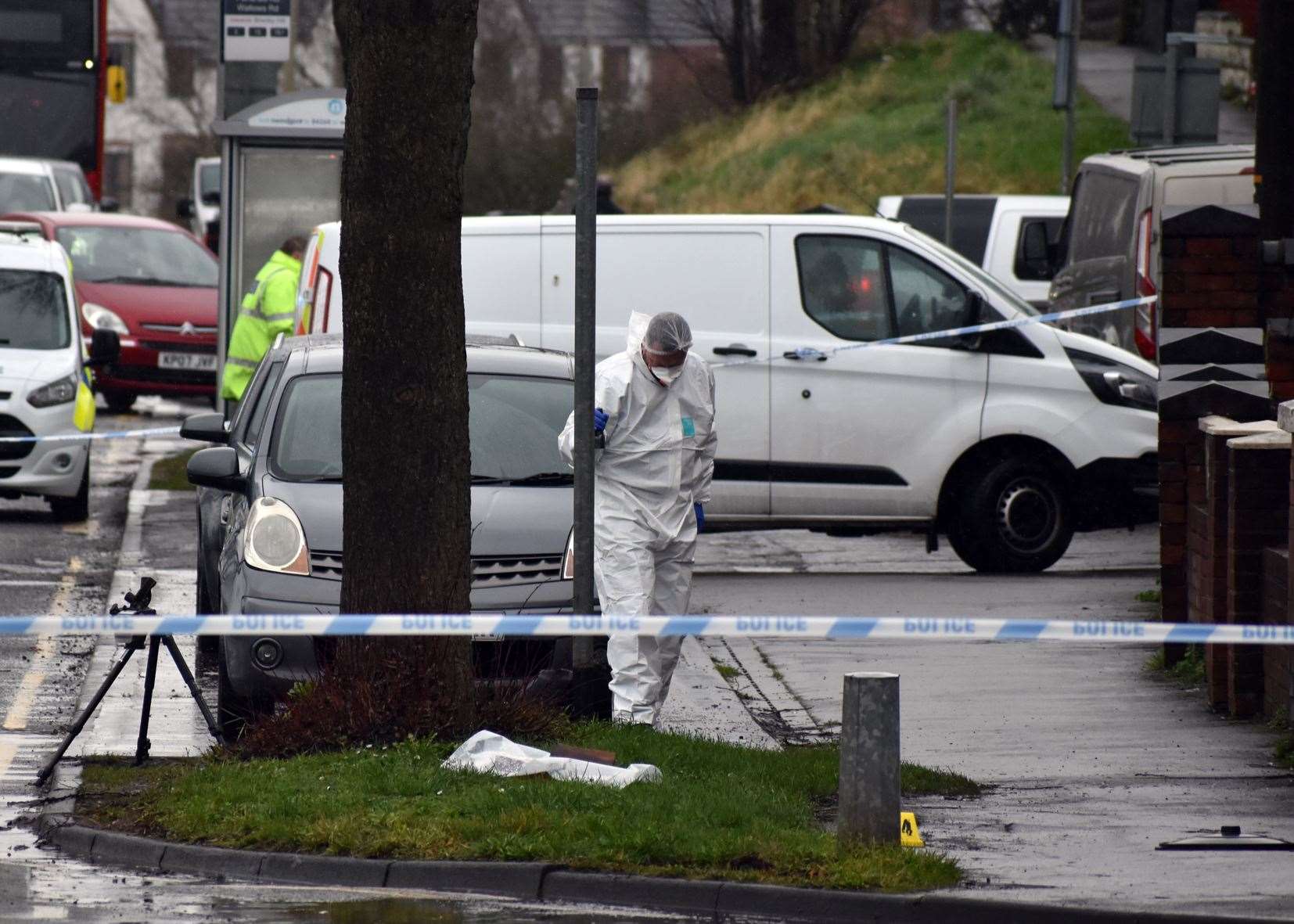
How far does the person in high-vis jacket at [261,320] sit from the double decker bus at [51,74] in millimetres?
14455

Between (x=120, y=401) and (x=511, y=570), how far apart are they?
1459cm

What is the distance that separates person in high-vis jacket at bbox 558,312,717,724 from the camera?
28.2 feet

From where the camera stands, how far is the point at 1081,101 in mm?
37062

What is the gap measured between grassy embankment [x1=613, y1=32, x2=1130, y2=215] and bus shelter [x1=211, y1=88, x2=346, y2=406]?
14.8m

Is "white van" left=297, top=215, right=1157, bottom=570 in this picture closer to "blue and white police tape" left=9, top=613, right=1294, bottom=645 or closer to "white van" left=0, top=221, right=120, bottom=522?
"white van" left=0, top=221, right=120, bottom=522

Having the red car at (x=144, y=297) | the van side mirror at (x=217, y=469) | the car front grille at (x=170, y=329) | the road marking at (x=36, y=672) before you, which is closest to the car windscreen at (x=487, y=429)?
the van side mirror at (x=217, y=469)

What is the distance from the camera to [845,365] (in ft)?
44.0

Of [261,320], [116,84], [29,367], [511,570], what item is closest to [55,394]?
[29,367]

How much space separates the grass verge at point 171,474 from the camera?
672 inches

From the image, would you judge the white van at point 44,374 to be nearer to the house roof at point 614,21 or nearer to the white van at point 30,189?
the white van at point 30,189

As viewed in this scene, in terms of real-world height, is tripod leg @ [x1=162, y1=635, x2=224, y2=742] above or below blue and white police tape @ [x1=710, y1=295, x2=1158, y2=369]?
below

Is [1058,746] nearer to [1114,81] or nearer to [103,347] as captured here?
[103,347]

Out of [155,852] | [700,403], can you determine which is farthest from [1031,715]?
[155,852]

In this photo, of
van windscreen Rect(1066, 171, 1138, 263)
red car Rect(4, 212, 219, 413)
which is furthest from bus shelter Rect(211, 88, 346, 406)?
van windscreen Rect(1066, 171, 1138, 263)
